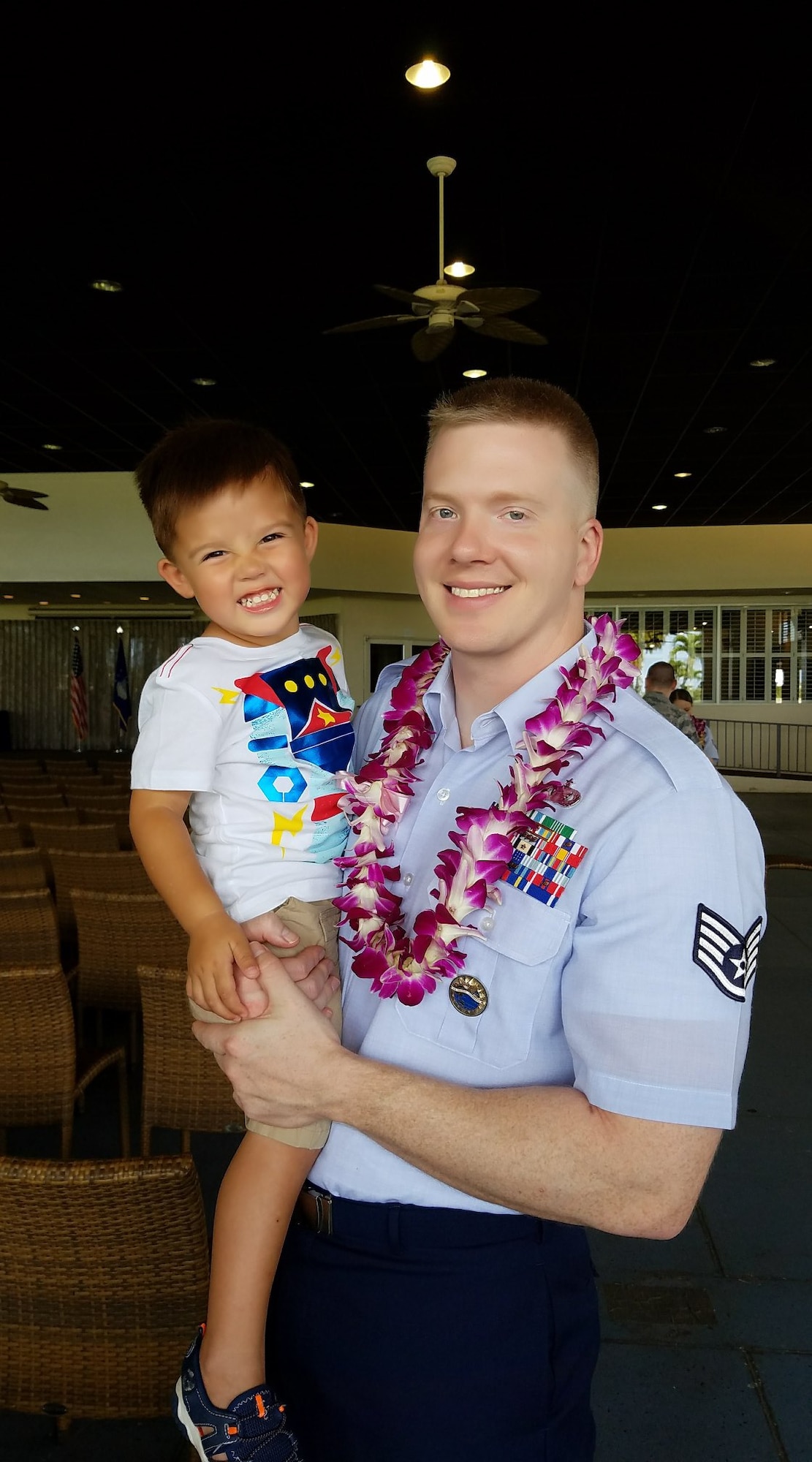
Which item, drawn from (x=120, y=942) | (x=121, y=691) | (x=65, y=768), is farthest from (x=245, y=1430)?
(x=121, y=691)

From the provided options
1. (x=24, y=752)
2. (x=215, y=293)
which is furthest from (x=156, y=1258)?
(x=24, y=752)

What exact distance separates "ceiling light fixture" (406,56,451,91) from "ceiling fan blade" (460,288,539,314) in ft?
3.12

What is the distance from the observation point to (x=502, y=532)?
1316 mm

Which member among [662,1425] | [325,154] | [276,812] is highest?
[325,154]

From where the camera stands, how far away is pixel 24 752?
19.8 metres

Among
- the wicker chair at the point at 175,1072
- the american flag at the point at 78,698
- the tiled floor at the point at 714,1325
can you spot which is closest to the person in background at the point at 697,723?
the tiled floor at the point at 714,1325

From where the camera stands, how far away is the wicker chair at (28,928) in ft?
10.8

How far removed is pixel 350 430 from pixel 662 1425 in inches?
366

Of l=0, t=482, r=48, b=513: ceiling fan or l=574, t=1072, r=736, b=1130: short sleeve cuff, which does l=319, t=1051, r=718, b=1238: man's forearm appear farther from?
l=0, t=482, r=48, b=513: ceiling fan

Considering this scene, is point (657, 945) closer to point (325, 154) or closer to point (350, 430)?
point (325, 154)

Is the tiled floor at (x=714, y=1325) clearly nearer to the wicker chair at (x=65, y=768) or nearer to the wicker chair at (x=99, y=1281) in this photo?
the wicker chair at (x=99, y=1281)

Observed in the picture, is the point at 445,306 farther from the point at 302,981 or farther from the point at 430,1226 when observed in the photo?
the point at 430,1226

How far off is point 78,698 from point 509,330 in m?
14.8

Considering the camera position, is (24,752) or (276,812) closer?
(276,812)
